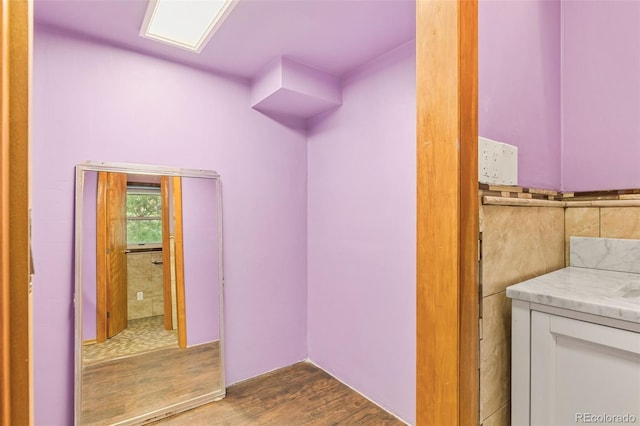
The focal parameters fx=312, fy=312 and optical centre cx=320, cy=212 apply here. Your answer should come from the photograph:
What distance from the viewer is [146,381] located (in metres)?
2.03

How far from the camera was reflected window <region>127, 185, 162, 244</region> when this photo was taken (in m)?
2.04

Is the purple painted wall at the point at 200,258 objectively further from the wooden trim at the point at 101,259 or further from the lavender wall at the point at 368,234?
the lavender wall at the point at 368,234

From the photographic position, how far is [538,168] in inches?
46.8

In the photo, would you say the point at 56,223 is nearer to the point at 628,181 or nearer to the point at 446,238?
the point at 446,238

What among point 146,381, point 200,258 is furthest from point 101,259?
point 146,381

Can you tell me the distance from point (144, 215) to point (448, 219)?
77.3 inches

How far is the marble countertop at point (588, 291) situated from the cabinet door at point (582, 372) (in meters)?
0.05

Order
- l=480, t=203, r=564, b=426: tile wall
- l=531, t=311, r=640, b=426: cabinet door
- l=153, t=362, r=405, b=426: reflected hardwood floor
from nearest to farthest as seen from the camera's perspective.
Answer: l=531, t=311, r=640, b=426: cabinet door
l=480, t=203, r=564, b=426: tile wall
l=153, t=362, r=405, b=426: reflected hardwood floor

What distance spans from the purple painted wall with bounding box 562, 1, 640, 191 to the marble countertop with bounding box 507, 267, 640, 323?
0.39 metres

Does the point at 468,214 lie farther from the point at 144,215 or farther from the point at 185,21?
the point at 144,215

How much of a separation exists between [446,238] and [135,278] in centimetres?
203

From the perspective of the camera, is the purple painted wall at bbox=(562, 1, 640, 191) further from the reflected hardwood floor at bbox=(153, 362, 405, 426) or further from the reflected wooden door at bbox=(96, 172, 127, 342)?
the reflected wooden door at bbox=(96, 172, 127, 342)

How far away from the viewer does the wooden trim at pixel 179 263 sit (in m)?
2.18

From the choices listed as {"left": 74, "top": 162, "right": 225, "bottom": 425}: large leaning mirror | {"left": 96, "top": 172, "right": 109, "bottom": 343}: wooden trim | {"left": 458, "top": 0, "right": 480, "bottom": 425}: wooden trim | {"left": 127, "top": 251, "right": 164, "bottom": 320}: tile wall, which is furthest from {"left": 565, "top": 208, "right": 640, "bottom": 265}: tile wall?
{"left": 96, "top": 172, "right": 109, "bottom": 343}: wooden trim
